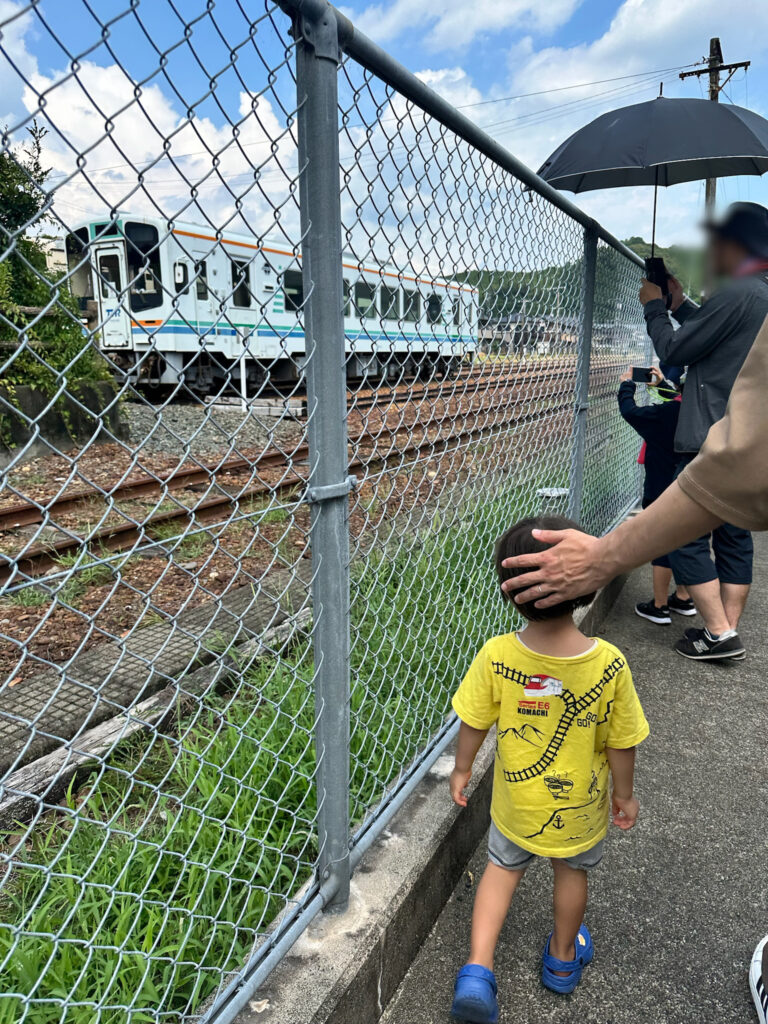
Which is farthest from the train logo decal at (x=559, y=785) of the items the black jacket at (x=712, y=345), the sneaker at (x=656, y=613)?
the sneaker at (x=656, y=613)

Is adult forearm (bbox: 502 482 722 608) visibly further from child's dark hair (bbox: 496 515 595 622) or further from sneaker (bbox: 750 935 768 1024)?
sneaker (bbox: 750 935 768 1024)

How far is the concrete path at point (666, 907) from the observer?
1.90 m

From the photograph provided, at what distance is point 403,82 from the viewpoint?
173 cm

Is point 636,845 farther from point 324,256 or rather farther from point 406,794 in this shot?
point 324,256

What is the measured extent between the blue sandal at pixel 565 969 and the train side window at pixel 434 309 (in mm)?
1831

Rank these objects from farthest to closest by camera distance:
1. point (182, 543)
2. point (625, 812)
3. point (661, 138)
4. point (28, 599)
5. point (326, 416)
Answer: point (182, 543), point (28, 599), point (661, 138), point (625, 812), point (326, 416)

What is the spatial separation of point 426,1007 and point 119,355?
46.5ft

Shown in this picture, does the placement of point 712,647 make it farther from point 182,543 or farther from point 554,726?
point 182,543

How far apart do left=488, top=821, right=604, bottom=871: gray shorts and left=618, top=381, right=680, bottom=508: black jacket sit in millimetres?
2537

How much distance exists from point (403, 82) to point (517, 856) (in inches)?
77.2

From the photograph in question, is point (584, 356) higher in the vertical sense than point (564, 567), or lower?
higher

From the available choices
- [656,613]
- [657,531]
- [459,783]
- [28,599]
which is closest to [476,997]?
[459,783]

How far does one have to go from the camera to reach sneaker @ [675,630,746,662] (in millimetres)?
3781

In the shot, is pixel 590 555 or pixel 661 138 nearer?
pixel 590 555
